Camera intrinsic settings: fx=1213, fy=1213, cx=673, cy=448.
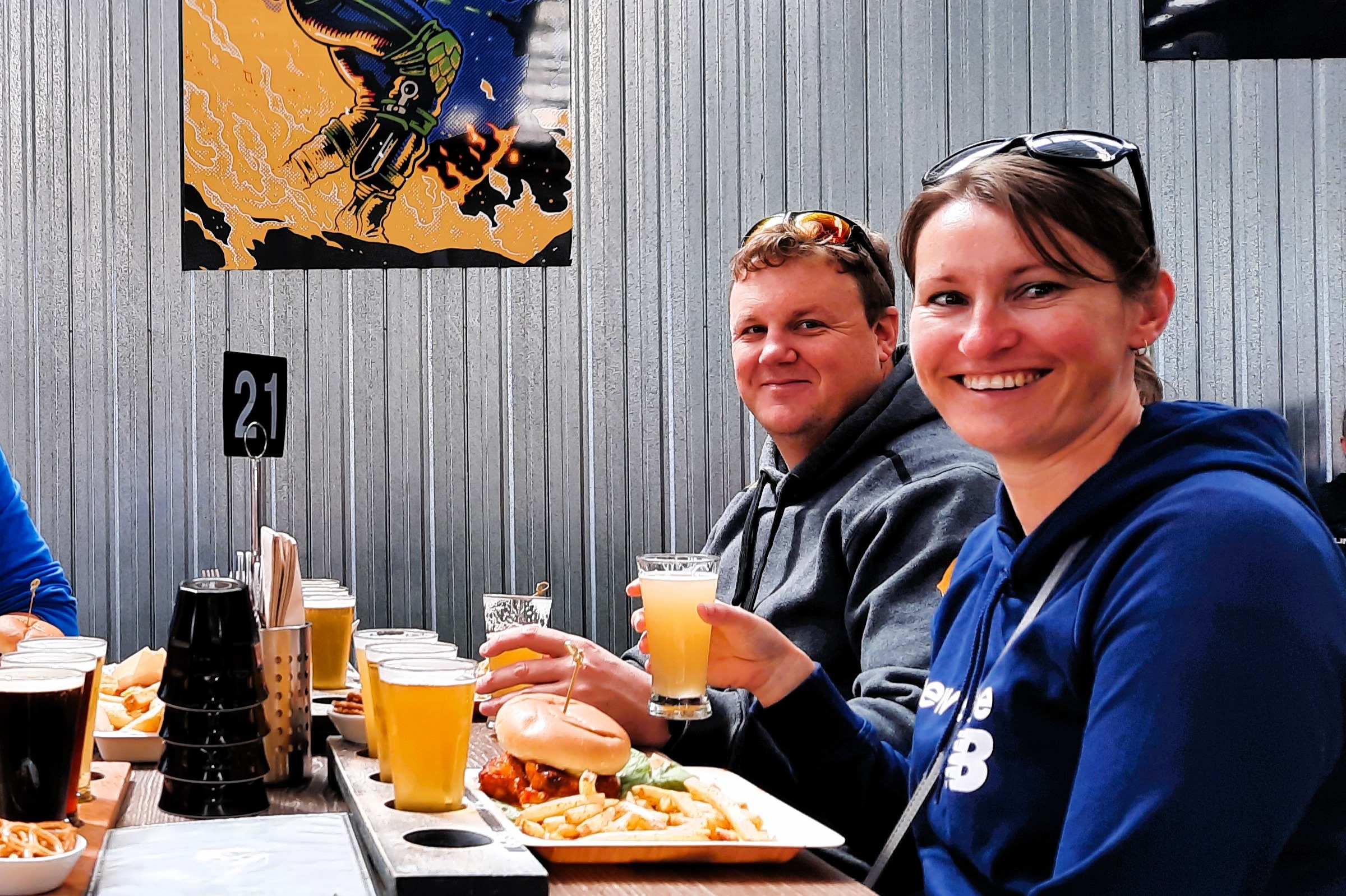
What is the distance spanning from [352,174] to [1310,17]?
3.36 m

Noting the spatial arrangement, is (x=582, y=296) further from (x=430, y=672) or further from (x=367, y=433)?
(x=430, y=672)

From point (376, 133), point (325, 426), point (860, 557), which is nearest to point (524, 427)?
point (325, 426)

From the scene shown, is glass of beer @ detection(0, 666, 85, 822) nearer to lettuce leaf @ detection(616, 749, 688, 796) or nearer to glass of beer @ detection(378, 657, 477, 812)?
glass of beer @ detection(378, 657, 477, 812)

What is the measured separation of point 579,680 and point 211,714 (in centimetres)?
59

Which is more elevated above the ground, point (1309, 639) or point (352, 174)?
point (352, 174)

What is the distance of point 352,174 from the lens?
13.4 ft

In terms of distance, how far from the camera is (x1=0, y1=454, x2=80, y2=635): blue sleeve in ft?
9.21

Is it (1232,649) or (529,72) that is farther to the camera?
(529,72)

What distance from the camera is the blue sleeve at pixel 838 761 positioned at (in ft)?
5.54

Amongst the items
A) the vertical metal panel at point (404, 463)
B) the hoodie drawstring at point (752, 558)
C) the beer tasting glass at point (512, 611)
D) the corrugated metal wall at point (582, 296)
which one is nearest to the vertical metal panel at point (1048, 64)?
the corrugated metal wall at point (582, 296)

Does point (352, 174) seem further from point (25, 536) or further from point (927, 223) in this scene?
point (927, 223)

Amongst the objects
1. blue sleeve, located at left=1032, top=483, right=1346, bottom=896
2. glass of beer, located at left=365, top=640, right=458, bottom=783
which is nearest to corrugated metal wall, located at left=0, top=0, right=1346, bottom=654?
glass of beer, located at left=365, top=640, right=458, bottom=783

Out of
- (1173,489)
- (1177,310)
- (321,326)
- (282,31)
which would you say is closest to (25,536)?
(321,326)

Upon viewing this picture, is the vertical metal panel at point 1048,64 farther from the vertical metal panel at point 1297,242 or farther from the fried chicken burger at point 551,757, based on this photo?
the fried chicken burger at point 551,757
